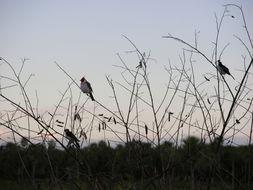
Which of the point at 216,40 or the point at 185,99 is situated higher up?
the point at 216,40

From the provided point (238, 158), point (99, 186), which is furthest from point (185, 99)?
point (238, 158)

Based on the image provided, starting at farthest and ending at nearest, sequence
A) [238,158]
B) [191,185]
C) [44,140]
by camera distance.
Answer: [238,158] → [44,140] → [191,185]

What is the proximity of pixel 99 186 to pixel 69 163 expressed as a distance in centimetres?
940

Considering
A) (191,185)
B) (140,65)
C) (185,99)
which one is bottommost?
(191,185)

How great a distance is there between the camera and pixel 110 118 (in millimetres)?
2492

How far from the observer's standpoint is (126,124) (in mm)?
2188

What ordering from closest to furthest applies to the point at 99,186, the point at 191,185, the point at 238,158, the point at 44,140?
the point at 99,186 < the point at 191,185 < the point at 44,140 < the point at 238,158

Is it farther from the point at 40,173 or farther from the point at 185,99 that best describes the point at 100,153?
the point at 185,99

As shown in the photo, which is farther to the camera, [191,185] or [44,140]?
[44,140]

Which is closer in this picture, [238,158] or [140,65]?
[140,65]

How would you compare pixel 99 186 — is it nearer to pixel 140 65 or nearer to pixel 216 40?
pixel 140 65

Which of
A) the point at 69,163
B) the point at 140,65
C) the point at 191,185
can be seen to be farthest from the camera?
the point at 69,163

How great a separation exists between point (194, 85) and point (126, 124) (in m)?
0.58

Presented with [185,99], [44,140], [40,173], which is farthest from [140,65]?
[40,173]
